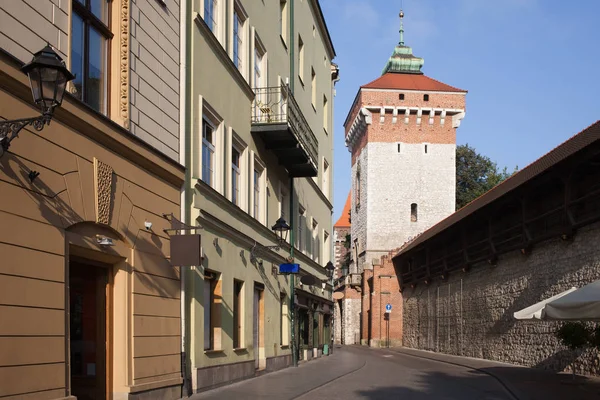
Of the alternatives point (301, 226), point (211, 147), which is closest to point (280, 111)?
point (211, 147)

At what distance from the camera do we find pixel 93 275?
32.6ft

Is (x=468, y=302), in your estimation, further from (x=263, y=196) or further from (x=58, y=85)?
(x=58, y=85)

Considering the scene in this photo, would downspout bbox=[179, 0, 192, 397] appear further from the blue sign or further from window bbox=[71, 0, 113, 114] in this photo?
the blue sign

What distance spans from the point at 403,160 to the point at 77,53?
52165 millimetres

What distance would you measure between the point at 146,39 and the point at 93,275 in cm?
349

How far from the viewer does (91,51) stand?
9.66 meters

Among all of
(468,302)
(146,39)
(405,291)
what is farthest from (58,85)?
(405,291)

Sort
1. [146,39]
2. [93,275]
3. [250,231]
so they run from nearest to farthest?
[93,275] < [146,39] < [250,231]

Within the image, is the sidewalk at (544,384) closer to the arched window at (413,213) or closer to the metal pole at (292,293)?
the metal pole at (292,293)

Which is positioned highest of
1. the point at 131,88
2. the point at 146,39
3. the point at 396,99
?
the point at 396,99

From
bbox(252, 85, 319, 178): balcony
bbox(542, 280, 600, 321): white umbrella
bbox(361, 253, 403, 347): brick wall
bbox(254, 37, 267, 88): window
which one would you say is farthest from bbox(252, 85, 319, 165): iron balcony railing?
bbox(361, 253, 403, 347): brick wall

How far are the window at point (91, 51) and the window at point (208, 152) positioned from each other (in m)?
4.32

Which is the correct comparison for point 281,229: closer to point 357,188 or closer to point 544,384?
point 544,384

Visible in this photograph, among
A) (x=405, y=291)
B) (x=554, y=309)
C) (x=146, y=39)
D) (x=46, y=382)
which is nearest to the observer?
(x=46, y=382)
